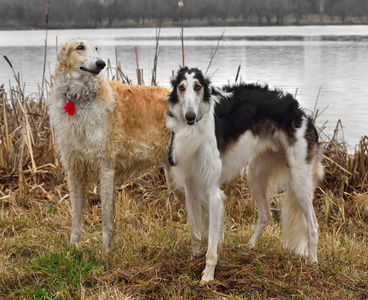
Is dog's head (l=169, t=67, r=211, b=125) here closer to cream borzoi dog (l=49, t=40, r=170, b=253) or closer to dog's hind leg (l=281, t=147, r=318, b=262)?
cream borzoi dog (l=49, t=40, r=170, b=253)

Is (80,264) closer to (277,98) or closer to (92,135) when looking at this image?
(92,135)

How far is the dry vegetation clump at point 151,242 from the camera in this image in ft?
13.4

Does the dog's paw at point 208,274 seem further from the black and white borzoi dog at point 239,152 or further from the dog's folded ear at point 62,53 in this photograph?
the dog's folded ear at point 62,53

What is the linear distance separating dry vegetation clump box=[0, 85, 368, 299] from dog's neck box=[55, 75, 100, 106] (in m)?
1.33

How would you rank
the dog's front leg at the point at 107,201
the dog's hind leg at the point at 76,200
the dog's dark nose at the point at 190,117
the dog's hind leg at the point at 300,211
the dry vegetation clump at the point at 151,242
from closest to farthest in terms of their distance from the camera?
the dog's dark nose at the point at 190,117, the dry vegetation clump at the point at 151,242, the dog's hind leg at the point at 300,211, the dog's front leg at the point at 107,201, the dog's hind leg at the point at 76,200

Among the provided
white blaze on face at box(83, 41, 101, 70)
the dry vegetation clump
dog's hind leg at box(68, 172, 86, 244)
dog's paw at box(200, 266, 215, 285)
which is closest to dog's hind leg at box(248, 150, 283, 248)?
the dry vegetation clump

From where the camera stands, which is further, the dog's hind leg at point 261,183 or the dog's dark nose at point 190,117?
the dog's hind leg at point 261,183

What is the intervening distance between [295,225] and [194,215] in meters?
1.00

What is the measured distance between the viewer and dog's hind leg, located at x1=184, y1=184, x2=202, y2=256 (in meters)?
4.55

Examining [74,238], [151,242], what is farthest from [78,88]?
[151,242]

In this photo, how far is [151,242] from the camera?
4.93 meters

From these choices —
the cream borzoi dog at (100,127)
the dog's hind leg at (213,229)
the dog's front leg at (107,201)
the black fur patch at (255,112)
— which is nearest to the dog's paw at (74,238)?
the cream borzoi dog at (100,127)

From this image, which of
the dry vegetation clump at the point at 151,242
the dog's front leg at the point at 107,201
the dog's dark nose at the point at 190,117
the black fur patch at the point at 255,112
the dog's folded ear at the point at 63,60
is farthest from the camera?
the dog's front leg at the point at 107,201

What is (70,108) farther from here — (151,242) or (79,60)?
(151,242)
